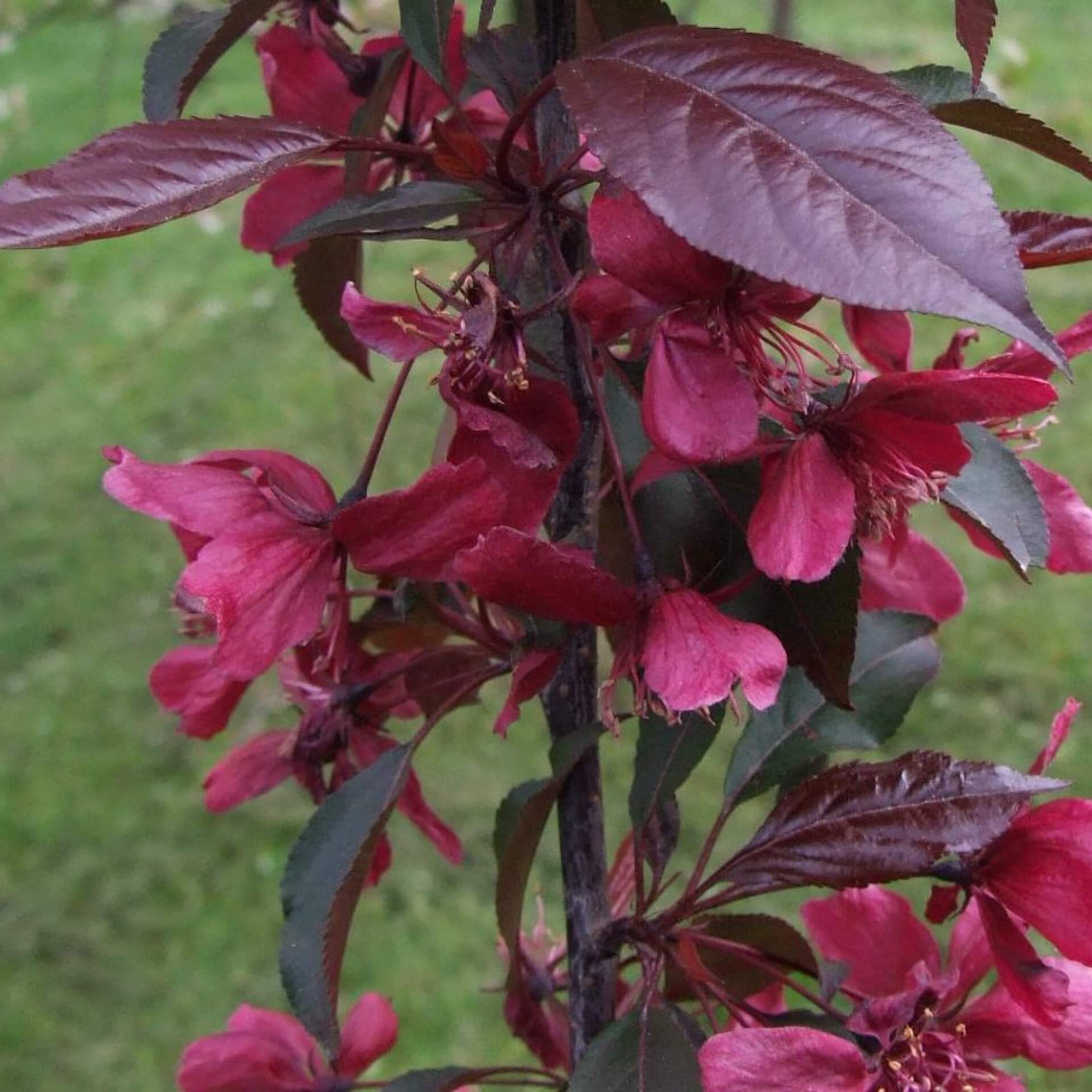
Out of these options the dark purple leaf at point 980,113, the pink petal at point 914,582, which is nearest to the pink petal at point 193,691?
the pink petal at point 914,582

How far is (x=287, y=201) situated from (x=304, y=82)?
0.25ft

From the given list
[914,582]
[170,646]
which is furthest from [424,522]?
[170,646]

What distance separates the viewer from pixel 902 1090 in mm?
718

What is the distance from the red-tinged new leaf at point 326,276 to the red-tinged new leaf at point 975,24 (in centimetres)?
41

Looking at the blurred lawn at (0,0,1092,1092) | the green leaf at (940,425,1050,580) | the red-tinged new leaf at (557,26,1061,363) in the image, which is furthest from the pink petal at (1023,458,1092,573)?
the blurred lawn at (0,0,1092,1092)

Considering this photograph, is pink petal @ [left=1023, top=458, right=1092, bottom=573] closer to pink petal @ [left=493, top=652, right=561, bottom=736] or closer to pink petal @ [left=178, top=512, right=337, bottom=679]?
pink petal @ [left=493, top=652, right=561, bottom=736]

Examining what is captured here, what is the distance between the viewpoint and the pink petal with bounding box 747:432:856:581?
0.64 meters

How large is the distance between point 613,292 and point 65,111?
4901 mm

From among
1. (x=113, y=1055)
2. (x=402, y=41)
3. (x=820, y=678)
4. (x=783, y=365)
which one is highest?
(x=402, y=41)

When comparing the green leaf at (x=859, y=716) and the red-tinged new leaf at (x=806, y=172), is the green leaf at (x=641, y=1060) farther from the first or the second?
the red-tinged new leaf at (x=806, y=172)

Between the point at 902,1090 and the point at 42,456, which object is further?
the point at 42,456

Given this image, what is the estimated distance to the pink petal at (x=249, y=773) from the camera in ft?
3.17

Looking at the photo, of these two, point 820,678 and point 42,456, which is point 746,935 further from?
point 42,456

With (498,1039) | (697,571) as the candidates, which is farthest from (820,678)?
(498,1039)
